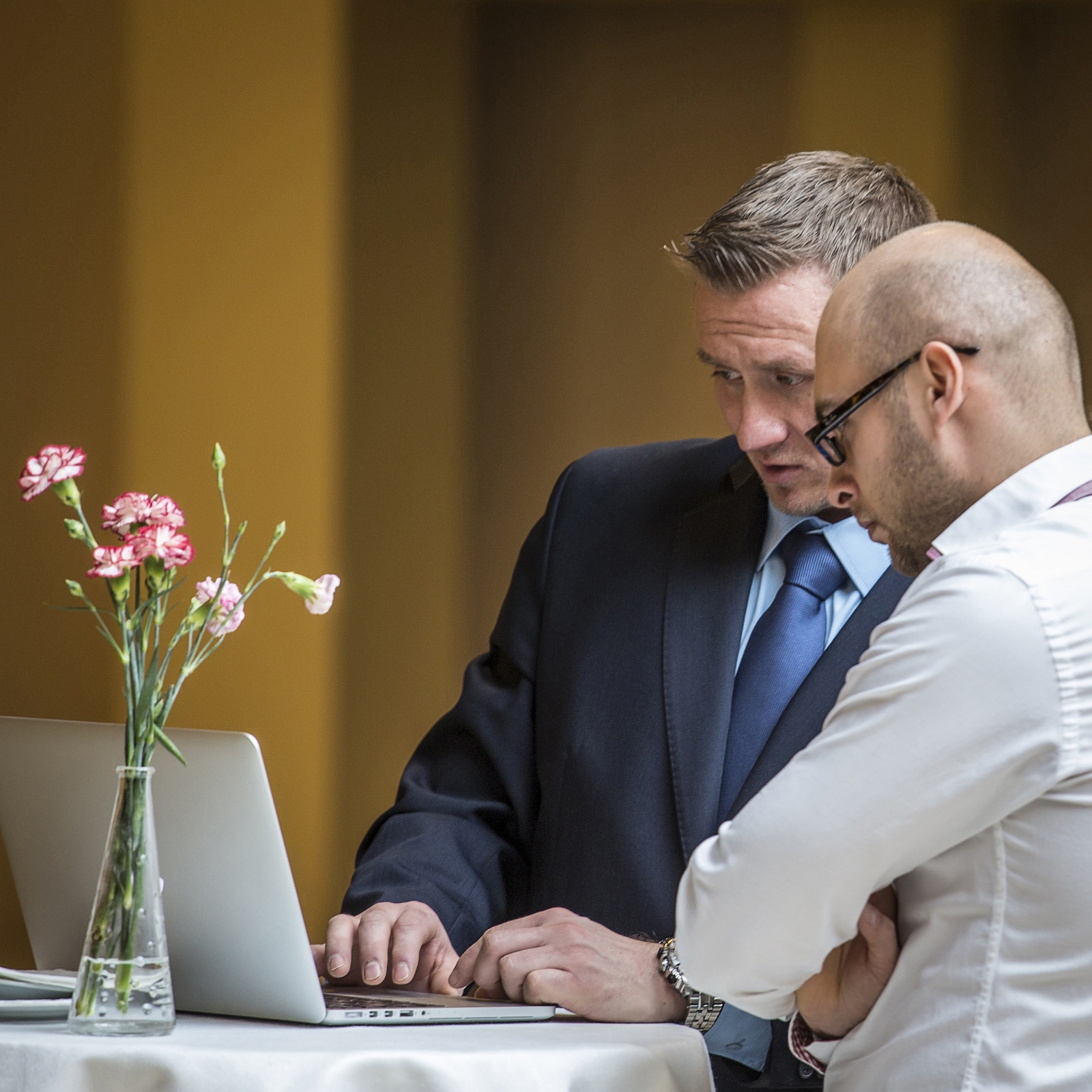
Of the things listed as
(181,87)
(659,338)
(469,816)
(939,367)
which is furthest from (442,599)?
(939,367)

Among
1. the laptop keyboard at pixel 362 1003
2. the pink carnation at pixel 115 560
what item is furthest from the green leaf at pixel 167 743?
the laptop keyboard at pixel 362 1003

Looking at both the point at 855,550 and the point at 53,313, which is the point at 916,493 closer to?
the point at 855,550

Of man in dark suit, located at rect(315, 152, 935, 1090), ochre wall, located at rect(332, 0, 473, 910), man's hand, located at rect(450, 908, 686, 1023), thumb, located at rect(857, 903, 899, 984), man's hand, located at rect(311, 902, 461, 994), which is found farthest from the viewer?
ochre wall, located at rect(332, 0, 473, 910)

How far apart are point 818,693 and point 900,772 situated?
60 centimetres

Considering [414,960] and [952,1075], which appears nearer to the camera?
[952,1075]

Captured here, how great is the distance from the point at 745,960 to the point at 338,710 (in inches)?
89.3

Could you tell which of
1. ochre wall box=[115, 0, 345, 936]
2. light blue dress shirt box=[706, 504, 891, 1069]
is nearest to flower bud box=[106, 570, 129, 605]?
light blue dress shirt box=[706, 504, 891, 1069]

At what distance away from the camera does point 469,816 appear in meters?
1.72

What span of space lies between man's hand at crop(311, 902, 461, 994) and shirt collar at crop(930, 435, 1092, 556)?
633mm

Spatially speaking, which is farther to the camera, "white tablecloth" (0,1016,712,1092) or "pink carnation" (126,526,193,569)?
"pink carnation" (126,526,193,569)

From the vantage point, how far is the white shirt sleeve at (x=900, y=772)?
878mm

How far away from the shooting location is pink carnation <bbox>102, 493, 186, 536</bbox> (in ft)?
3.35

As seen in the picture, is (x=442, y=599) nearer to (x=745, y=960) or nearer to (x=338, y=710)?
(x=338, y=710)

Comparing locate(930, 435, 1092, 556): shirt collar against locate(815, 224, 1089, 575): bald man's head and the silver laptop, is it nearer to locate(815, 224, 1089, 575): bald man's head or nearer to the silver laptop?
locate(815, 224, 1089, 575): bald man's head
